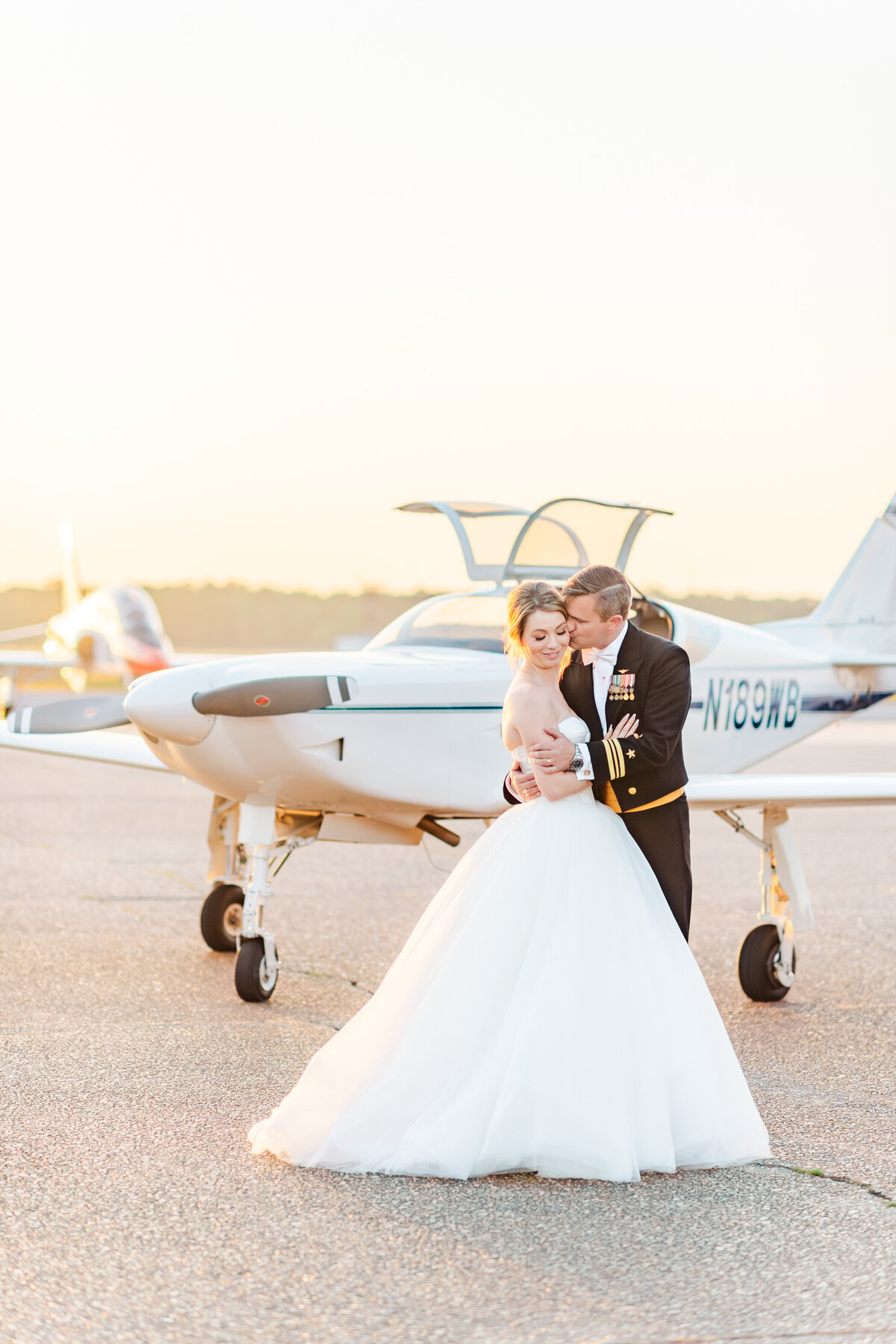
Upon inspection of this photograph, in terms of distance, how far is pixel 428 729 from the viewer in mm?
6613

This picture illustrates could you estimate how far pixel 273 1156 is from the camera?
13.1 ft

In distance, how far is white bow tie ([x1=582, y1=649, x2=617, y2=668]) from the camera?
4.42 meters

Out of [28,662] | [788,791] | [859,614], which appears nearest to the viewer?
[788,791]

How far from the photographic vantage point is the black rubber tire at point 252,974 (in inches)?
245

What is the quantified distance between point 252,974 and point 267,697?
4.12ft

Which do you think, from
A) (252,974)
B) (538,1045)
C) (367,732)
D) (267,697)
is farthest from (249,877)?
(538,1045)

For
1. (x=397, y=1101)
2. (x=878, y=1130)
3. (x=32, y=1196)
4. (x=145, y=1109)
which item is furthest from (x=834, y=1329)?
(x=145, y=1109)

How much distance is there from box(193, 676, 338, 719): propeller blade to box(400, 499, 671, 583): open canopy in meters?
1.72

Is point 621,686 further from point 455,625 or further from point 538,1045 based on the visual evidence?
point 455,625

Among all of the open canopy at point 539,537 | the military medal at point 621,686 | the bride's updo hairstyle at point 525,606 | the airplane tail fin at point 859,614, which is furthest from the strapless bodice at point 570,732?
the airplane tail fin at point 859,614

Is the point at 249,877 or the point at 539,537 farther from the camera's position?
the point at 539,537

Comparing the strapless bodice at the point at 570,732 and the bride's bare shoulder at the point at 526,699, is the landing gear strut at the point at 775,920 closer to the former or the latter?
the strapless bodice at the point at 570,732

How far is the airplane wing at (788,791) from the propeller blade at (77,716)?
2951mm

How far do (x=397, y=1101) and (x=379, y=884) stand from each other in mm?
6463
